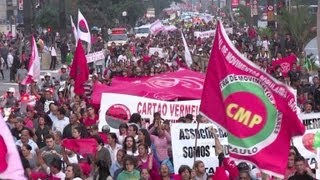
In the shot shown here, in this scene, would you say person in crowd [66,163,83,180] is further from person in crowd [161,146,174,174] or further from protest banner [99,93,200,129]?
protest banner [99,93,200,129]

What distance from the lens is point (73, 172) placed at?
9867 mm

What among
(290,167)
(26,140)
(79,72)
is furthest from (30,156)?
(79,72)

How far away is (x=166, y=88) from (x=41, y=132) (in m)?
3.91

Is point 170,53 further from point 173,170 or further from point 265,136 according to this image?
point 265,136

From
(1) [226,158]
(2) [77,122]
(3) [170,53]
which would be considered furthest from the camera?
(3) [170,53]

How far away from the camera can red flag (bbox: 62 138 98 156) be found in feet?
39.1

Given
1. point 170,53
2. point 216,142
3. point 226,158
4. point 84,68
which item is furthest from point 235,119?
point 170,53

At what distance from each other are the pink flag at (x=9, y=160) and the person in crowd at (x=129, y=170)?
2.78 metres

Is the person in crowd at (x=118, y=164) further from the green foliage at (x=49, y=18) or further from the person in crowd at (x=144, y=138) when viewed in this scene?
the green foliage at (x=49, y=18)

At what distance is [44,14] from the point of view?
56.1m

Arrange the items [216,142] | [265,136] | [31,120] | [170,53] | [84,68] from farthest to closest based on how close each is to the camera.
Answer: [170,53]
[84,68]
[31,120]
[216,142]
[265,136]

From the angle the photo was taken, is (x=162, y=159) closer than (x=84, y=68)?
Yes

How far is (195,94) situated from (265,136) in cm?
773

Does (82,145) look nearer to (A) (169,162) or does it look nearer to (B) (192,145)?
(A) (169,162)
